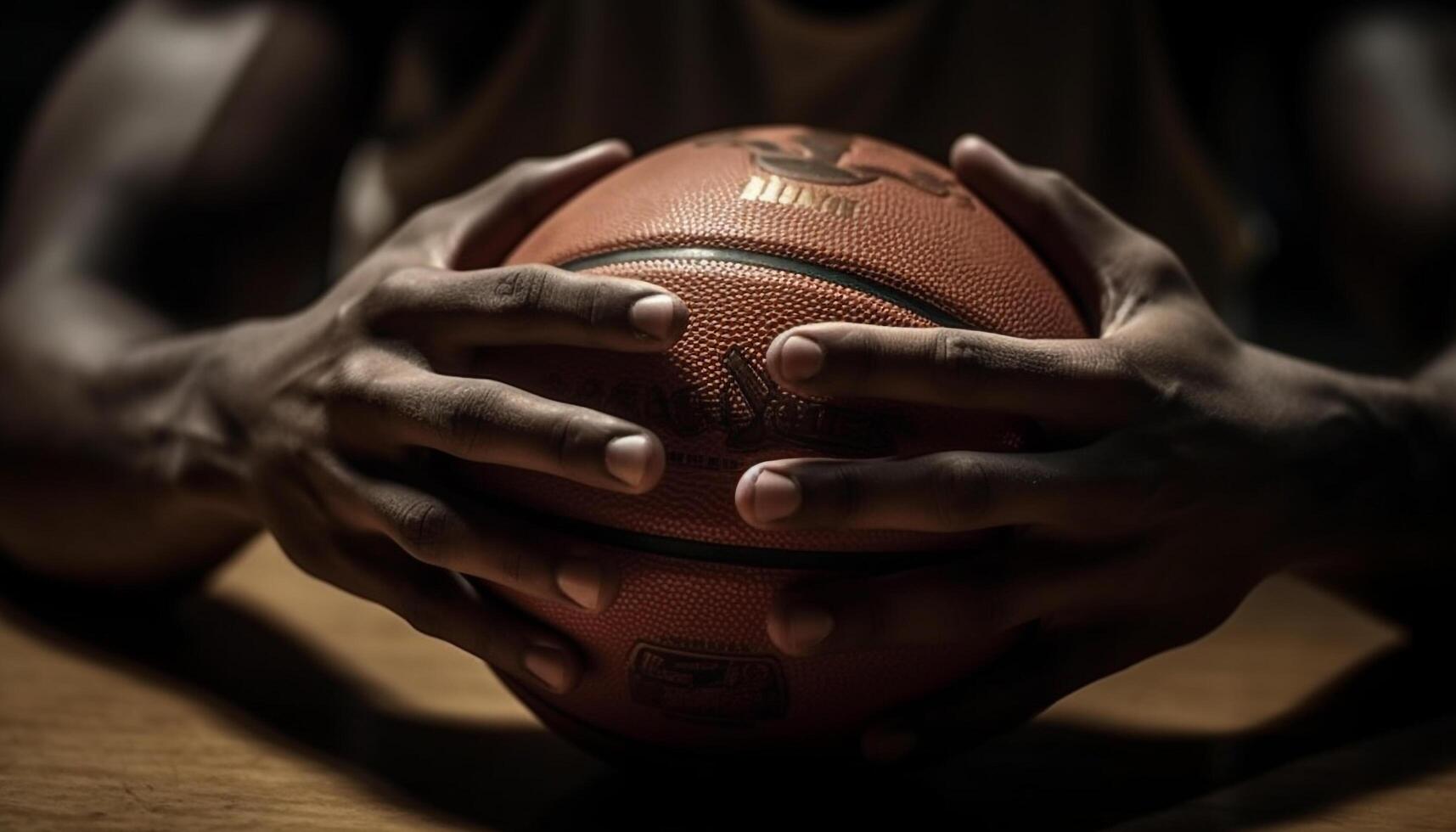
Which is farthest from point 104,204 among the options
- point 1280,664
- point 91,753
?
point 1280,664

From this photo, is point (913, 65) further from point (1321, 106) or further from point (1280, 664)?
point (1280, 664)

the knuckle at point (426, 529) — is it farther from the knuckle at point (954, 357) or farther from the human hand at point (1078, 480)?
the knuckle at point (954, 357)

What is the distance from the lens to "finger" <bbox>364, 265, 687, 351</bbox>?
74 cm

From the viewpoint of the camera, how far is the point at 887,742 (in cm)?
81

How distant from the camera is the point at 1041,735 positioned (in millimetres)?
1006

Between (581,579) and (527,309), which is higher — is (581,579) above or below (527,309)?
below

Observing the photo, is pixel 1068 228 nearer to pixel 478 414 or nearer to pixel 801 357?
pixel 801 357

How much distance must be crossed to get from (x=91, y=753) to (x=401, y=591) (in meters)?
0.26

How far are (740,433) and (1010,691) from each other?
233mm

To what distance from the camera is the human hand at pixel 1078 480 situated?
0.72m

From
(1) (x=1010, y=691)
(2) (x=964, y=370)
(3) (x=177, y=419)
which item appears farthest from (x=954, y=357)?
(3) (x=177, y=419)

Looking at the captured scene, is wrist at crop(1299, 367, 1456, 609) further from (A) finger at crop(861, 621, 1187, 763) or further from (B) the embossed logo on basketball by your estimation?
(B) the embossed logo on basketball

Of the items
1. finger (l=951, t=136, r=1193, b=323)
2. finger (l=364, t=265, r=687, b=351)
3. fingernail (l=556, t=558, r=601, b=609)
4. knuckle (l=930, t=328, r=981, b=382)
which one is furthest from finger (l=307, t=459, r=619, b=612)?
finger (l=951, t=136, r=1193, b=323)

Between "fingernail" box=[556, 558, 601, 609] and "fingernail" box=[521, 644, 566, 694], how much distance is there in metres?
0.06
